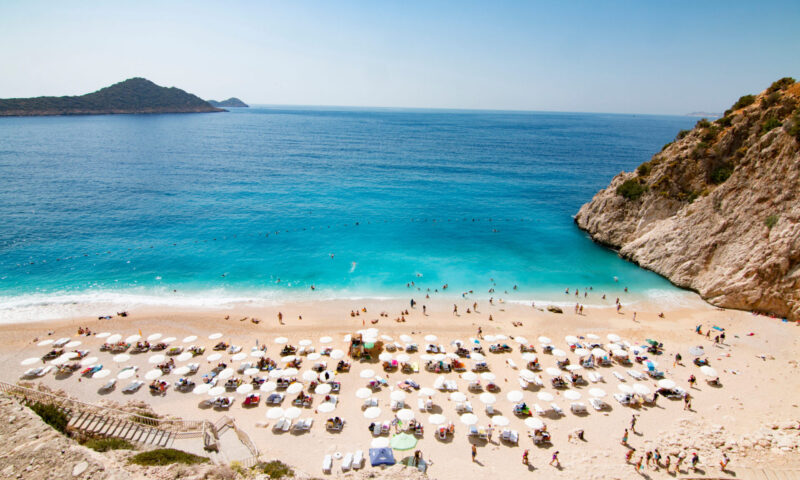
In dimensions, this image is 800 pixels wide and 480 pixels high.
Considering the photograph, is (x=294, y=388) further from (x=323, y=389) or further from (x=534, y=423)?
(x=534, y=423)

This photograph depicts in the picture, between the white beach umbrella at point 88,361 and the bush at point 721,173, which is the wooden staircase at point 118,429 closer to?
the white beach umbrella at point 88,361

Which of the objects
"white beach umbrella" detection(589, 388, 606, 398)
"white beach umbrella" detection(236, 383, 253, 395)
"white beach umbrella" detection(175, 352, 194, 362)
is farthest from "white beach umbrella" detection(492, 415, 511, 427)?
"white beach umbrella" detection(175, 352, 194, 362)

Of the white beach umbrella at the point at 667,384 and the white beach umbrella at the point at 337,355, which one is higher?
the white beach umbrella at the point at 667,384

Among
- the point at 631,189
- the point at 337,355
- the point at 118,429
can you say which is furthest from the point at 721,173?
the point at 118,429

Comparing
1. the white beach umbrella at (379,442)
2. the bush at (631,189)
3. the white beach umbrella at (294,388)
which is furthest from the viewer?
the bush at (631,189)

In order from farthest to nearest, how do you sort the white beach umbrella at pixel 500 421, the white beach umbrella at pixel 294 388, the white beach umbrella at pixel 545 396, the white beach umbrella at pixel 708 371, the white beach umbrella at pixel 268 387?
the white beach umbrella at pixel 708 371
the white beach umbrella at pixel 268 387
the white beach umbrella at pixel 294 388
the white beach umbrella at pixel 545 396
the white beach umbrella at pixel 500 421

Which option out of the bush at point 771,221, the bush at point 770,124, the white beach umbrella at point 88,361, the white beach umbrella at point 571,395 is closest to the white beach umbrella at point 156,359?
the white beach umbrella at point 88,361
